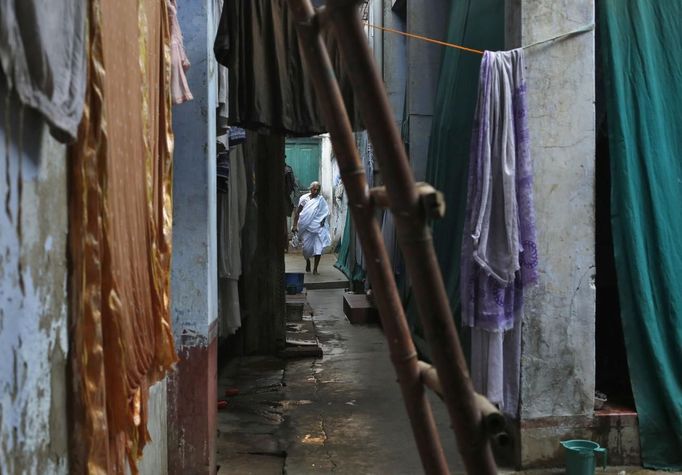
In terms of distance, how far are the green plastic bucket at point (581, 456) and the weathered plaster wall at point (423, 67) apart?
14.2ft

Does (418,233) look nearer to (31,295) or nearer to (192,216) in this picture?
(31,295)

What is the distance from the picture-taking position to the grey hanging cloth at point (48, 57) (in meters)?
1.45

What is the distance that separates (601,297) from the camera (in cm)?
589

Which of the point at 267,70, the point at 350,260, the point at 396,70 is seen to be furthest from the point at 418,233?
the point at 350,260

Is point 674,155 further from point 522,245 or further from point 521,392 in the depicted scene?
point 521,392

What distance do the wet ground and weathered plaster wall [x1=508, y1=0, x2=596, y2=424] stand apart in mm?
1003

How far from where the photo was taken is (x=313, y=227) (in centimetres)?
1555

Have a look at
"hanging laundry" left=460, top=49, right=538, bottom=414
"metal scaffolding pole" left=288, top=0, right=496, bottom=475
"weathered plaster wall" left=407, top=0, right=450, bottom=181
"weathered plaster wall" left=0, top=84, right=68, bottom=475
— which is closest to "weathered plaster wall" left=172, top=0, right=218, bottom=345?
"hanging laundry" left=460, top=49, right=538, bottom=414

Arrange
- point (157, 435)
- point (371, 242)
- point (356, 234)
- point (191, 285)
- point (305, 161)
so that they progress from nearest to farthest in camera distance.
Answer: point (371, 242) < point (157, 435) < point (191, 285) < point (356, 234) < point (305, 161)

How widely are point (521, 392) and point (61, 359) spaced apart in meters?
3.58

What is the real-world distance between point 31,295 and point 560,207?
386 centimetres

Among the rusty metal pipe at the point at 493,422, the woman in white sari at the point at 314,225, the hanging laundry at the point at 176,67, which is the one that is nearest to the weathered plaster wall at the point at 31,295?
the rusty metal pipe at the point at 493,422

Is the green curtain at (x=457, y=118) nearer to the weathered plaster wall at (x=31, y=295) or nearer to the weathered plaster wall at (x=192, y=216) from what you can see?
the weathered plaster wall at (x=192, y=216)

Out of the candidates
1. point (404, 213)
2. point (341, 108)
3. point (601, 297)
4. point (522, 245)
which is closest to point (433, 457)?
point (404, 213)
